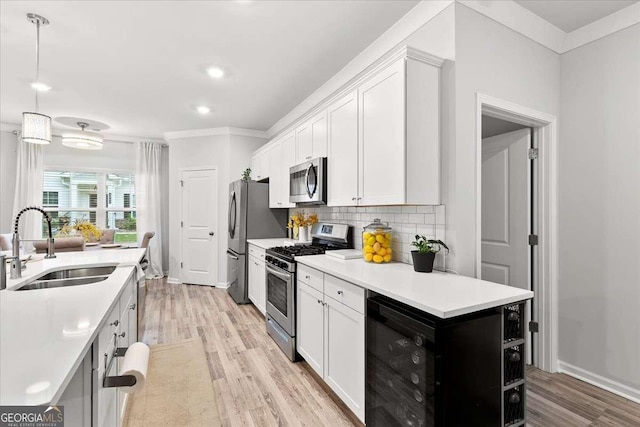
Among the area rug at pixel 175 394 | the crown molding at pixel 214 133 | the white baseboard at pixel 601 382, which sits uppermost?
the crown molding at pixel 214 133

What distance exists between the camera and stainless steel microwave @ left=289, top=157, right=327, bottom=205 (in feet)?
9.51

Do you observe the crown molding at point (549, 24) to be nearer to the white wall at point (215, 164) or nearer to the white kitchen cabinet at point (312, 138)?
the white kitchen cabinet at point (312, 138)

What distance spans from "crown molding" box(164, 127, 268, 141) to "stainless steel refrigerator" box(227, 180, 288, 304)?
128cm

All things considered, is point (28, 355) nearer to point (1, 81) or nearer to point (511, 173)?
point (511, 173)

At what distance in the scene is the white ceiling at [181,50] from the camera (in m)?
2.30

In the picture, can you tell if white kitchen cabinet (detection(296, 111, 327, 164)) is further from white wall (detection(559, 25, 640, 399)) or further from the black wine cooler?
white wall (detection(559, 25, 640, 399))

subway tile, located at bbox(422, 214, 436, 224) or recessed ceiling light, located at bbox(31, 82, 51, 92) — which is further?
recessed ceiling light, located at bbox(31, 82, 51, 92)

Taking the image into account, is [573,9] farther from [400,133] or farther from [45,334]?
[45,334]

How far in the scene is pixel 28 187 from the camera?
533 centimetres

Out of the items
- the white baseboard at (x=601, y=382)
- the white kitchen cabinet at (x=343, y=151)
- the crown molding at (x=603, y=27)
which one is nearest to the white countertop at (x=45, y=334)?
the white kitchen cabinet at (x=343, y=151)

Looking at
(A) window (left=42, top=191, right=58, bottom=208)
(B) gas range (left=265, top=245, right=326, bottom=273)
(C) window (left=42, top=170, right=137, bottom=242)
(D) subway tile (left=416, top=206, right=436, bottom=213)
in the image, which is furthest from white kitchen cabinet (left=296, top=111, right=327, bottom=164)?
(A) window (left=42, top=191, right=58, bottom=208)

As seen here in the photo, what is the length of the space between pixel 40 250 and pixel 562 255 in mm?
5632

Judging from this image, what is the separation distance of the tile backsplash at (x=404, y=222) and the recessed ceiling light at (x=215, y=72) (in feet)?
6.50

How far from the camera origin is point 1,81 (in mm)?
3521
